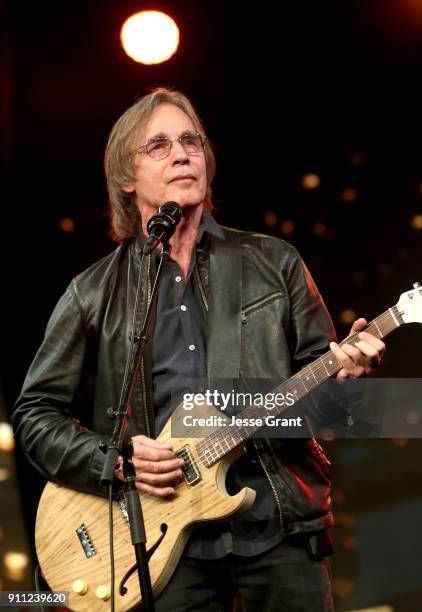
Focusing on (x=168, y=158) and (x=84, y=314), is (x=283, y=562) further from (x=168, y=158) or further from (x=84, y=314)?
(x=168, y=158)

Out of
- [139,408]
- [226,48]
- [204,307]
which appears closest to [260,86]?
[226,48]

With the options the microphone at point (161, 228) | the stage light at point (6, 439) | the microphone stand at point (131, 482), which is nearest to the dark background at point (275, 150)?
the stage light at point (6, 439)

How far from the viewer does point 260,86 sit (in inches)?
151

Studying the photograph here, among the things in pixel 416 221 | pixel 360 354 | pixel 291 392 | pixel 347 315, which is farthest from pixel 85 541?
pixel 416 221

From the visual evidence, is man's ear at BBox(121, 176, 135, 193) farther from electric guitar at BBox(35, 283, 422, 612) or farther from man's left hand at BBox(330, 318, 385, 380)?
man's left hand at BBox(330, 318, 385, 380)

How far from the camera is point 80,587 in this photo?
239 centimetres

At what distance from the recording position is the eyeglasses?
9.18 ft

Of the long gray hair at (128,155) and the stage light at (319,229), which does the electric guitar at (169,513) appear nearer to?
the long gray hair at (128,155)

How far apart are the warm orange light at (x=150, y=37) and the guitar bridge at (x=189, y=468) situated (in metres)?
2.07

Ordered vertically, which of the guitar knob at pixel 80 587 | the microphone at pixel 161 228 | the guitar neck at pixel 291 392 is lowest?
the guitar knob at pixel 80 587

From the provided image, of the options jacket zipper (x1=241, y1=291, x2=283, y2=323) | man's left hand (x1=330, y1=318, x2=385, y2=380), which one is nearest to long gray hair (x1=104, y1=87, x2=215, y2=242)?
jacket zipper (x1=241, y1=291, x2=283, y2=323)

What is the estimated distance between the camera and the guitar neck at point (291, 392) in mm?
2289

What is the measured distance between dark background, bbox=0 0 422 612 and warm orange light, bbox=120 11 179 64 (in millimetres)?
46

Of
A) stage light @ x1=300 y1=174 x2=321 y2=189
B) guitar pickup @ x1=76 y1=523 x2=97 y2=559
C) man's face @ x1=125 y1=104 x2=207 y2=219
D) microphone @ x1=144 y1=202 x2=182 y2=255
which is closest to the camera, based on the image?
microphone @ x1=144 y1=202 x2=182 y2=255
